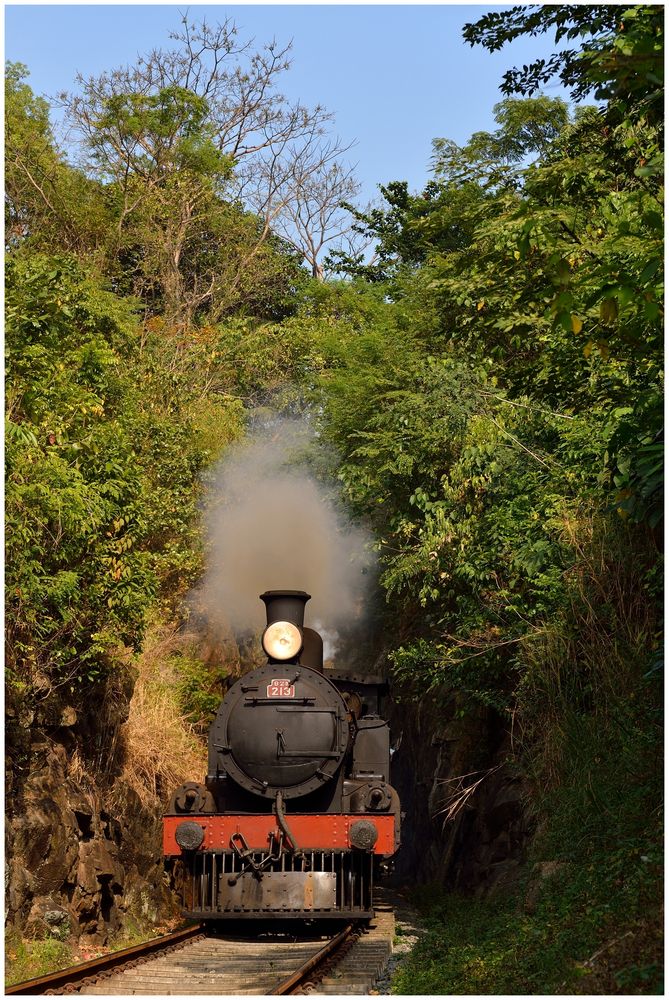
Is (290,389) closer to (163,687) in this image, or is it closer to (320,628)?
(320,628)

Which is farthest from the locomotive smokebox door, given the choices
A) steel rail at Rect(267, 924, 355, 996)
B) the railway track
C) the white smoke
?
the white smoke

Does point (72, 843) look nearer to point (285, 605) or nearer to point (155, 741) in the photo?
point (285, 605)

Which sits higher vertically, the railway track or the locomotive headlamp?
the locomotive headlamp

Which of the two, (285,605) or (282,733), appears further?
(285,605)

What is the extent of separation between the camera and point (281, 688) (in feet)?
39.8

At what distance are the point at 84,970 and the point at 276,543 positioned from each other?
11836 mm

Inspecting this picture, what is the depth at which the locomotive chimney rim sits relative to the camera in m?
12.7

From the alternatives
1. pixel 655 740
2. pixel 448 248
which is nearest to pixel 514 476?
pixel 655 740

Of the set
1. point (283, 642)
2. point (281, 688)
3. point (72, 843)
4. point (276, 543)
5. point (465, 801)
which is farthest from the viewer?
point (276, 543)

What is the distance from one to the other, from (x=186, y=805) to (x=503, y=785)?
5.42 meters

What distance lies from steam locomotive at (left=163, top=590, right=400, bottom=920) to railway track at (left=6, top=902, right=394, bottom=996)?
1.40 feet

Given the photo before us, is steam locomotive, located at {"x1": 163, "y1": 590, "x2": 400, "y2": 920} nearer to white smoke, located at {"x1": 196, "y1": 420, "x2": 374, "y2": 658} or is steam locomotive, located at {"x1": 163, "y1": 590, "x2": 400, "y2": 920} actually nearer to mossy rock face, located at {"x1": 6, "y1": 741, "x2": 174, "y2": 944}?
mossy rock face, located at {"x1": 6, "y1": 741, "x2": 174, "y2": 944}

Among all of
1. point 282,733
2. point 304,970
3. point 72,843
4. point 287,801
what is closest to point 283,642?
point 282,733

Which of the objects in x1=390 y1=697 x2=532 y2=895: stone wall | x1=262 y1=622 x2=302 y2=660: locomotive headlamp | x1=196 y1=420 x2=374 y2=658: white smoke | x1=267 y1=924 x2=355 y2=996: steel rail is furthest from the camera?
x1=196 y1=420 x2=374 y2=658: white smoke
